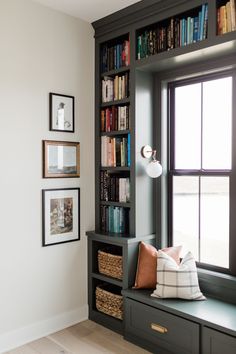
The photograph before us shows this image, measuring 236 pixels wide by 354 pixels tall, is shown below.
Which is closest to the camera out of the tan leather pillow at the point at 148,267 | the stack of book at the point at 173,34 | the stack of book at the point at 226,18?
the stack of book at the point at 226,18

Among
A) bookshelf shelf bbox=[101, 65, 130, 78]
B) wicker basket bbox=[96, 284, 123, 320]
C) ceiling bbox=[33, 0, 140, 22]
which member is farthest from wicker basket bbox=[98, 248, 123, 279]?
ceiling bbox=[33, 0, 140, 22]

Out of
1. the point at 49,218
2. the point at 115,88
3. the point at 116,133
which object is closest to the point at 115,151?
the point at 116,133

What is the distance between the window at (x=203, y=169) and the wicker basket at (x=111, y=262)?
526mm

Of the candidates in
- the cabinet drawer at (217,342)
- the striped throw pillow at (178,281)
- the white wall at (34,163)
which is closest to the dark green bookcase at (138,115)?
the white wall at (34,163)

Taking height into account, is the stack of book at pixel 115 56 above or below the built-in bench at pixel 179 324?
above

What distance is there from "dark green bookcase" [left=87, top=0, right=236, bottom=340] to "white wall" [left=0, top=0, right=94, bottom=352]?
109mm

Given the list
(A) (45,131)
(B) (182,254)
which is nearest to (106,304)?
(B) (182,254)

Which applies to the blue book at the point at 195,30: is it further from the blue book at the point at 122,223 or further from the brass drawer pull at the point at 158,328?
the brass drawer pull at the point at 158,328

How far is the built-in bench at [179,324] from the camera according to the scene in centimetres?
219

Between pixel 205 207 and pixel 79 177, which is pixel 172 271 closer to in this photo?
pixel 205 207

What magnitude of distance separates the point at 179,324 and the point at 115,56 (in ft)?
7.58

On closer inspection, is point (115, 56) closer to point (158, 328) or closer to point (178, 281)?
point (178, 281)

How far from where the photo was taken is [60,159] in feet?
9.93

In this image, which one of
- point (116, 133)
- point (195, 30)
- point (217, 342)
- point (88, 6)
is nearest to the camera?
point (217, 342)
